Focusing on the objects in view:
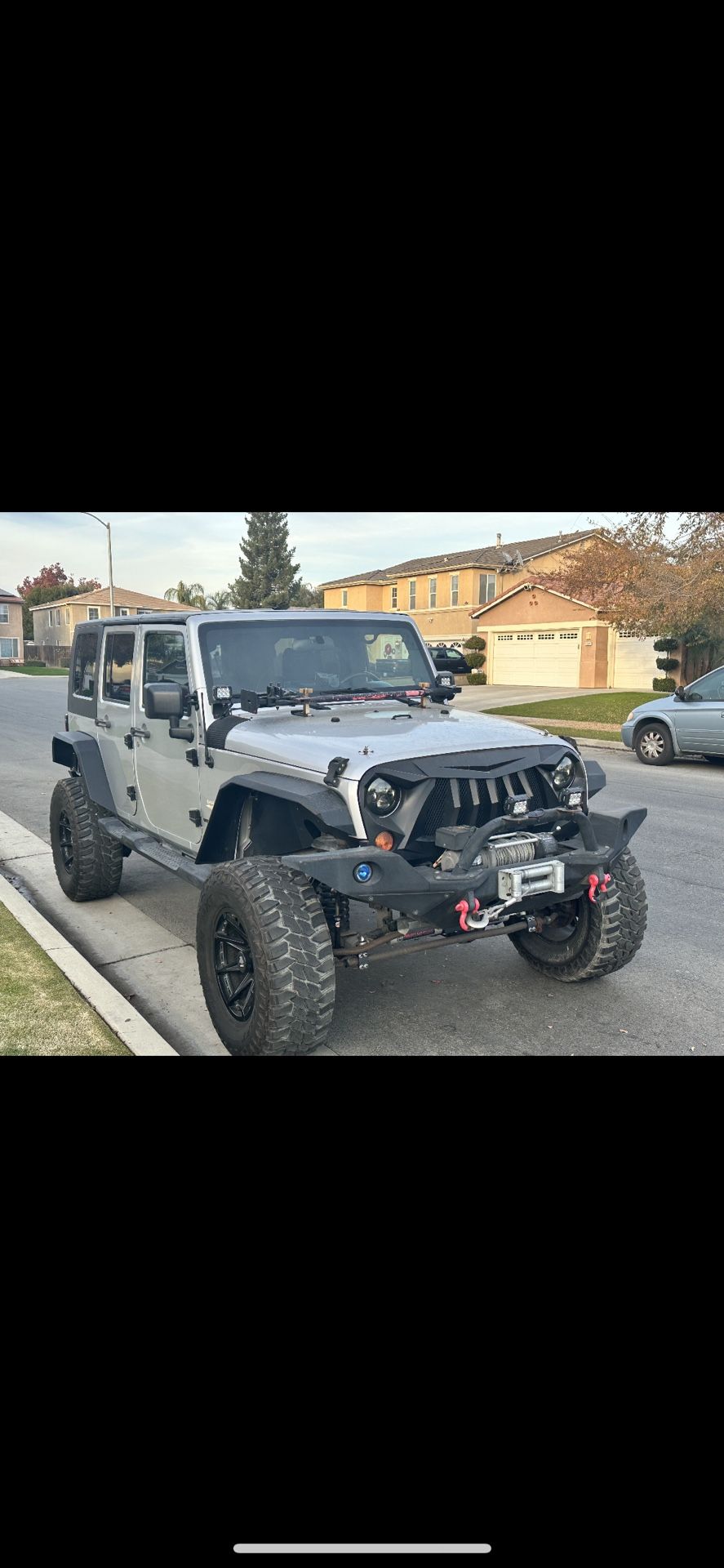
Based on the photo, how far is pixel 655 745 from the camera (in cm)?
1432

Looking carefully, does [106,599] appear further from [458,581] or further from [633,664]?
[633,664]

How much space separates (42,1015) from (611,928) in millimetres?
2775

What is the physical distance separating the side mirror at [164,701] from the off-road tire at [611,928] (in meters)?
2.26

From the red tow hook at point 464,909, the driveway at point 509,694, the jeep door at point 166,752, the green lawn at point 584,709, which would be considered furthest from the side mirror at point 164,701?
the driveway at point 509,694

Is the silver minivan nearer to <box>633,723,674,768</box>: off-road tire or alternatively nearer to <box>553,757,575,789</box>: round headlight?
<box>633,723,674,768</box>: off-road tire

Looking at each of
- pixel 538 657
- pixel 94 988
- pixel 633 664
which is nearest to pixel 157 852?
pixel 94 988

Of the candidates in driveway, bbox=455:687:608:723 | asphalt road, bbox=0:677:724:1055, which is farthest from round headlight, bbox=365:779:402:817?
driveway, bbox=455:687:608:723

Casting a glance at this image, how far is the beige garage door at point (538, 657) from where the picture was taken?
37562mm

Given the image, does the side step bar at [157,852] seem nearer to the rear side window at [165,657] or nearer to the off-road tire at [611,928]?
the rear side window at [165,657]

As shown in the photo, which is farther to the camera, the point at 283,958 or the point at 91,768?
the point at 91,768

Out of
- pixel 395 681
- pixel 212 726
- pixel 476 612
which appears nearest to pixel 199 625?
pixel 212 726

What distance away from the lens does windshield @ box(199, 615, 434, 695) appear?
555cm

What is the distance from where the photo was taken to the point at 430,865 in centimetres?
429

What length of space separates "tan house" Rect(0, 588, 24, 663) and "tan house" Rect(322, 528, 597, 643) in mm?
30387
